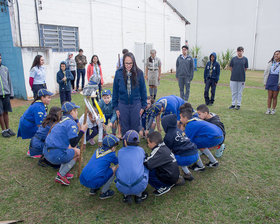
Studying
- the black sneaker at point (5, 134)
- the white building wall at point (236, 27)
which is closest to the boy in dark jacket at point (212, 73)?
the black sneaker at point (5, 134)

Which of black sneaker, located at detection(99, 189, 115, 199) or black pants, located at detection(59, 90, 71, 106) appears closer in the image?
black sneaker, located at detection(99, 189, 115, 199)

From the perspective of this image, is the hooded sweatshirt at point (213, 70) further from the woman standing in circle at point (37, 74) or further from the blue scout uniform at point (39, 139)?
the blue scout uniform at point (39, 139)

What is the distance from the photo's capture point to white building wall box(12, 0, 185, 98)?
9.73 m

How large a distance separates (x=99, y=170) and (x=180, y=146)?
1.31 metres

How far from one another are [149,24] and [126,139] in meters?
15.2

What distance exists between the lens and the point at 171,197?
3443mm

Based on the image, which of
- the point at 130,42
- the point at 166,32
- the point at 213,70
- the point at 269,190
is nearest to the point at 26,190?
the point at 269,190

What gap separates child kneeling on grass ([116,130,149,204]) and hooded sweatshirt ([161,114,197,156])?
0.67m

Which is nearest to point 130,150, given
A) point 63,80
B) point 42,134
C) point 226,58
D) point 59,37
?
point 42,134

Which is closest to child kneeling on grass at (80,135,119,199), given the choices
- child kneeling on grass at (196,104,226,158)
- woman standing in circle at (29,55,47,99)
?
child kneeling on grass at (196,104,226,158)

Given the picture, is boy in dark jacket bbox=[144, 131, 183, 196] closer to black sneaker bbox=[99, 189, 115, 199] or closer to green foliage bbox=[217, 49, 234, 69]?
black sneaker bbox=[99, 189, 115, 199]

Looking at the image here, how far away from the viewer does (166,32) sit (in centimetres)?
1892

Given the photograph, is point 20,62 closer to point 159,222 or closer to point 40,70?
point 40,70

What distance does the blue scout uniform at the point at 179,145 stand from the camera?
3.74 meters
